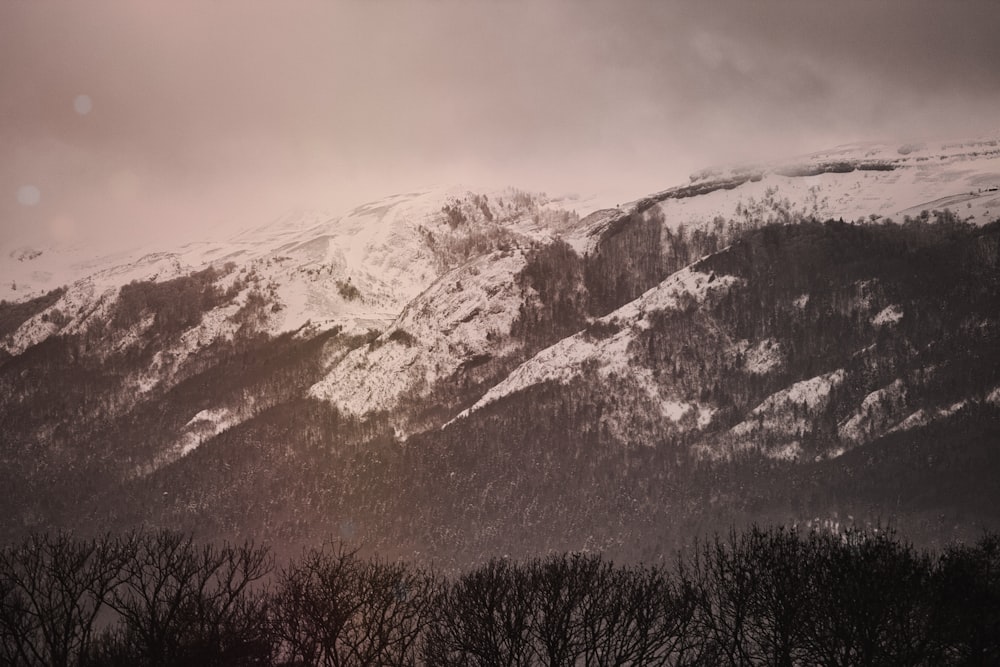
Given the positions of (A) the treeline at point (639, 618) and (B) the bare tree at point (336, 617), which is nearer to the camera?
(A) the treeline at point (639, 618)

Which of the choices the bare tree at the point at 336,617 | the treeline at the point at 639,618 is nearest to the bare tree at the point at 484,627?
the treeline at the point at 639,618

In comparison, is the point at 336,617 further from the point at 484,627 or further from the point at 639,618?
the point at 639,618

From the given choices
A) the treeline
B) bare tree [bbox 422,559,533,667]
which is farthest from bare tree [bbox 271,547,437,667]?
bare tree [bbox 422,559,533,667]

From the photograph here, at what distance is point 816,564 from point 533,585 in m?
23.6

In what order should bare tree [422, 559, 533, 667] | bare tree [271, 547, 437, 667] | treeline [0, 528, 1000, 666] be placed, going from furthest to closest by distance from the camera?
bare tree [422, 559, 533, 667]
bare tree [271, 547, 437, 667]
treeline [0, 528, 1000, 666]

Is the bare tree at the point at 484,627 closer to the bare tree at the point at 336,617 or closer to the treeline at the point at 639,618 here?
the treeline at the point at 639,618

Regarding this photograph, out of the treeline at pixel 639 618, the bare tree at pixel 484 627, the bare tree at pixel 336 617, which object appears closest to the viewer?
the treeline at pixel 639 618

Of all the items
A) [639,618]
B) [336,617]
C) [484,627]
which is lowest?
[639,618]

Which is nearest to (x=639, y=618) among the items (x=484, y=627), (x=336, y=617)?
(x=484, y=627)

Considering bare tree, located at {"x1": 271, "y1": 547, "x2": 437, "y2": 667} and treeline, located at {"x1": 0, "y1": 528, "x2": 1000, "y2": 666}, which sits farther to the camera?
bare tree, located at {"x1": 271, "y1": 547, "x2": 437, "y2": 667}

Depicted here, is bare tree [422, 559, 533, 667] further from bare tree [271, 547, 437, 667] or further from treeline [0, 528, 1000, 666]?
bare tree [271, 547, 437, 667]

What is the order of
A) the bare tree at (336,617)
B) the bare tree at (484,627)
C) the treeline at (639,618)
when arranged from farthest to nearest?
the bare tree at (484,627) < the bare tree at (336,617) < the treeline at (639,618)

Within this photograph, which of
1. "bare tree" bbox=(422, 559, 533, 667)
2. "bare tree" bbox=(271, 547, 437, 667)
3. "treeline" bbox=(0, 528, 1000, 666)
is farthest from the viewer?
"bare tree" bbox=(422, 559, 533, 667)

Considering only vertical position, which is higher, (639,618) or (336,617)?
(336,617)
